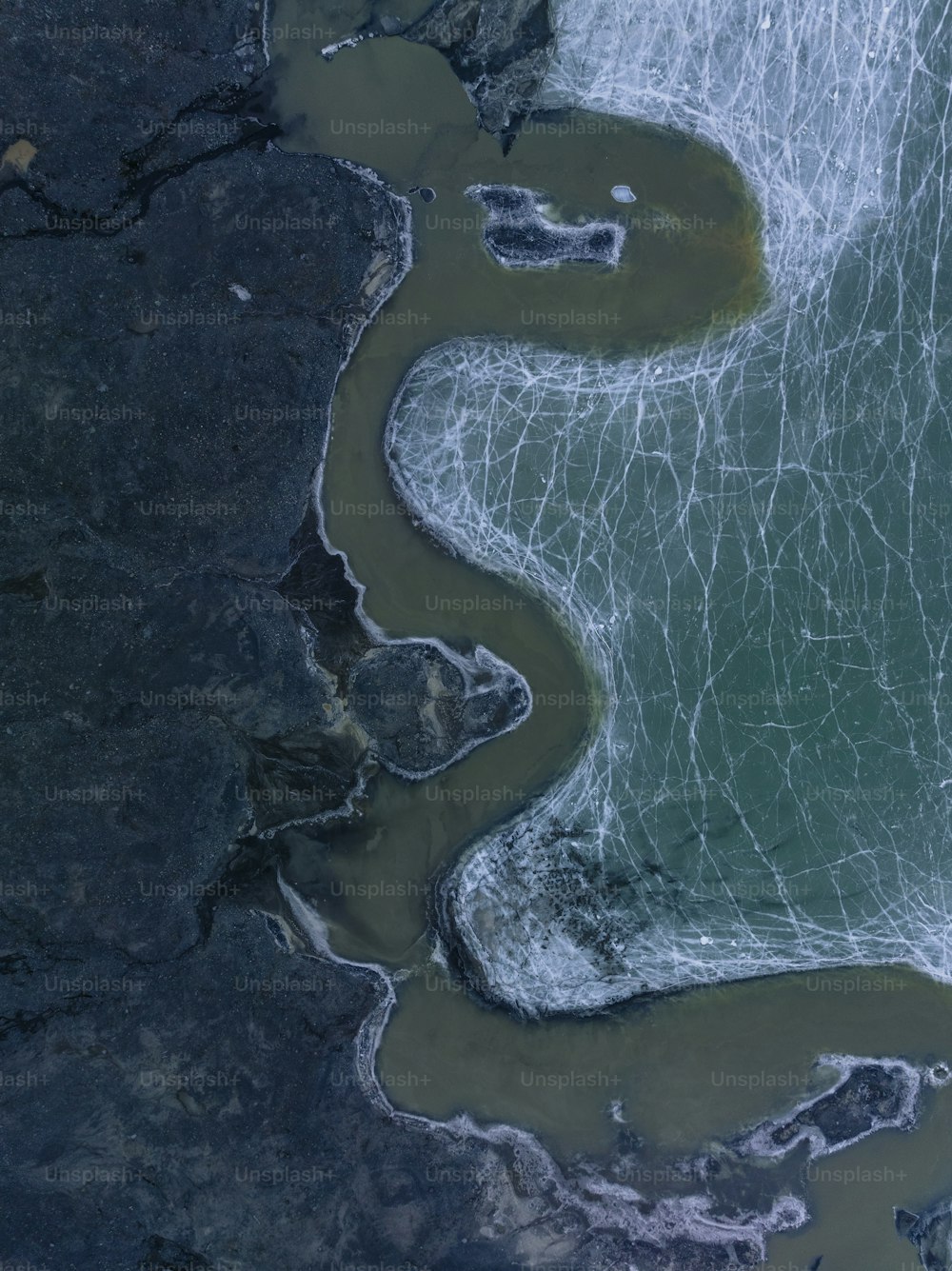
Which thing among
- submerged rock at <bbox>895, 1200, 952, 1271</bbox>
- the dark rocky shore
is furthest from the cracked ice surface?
submerged rock at <bbox>895, 1200, 952, 1271</bbox>

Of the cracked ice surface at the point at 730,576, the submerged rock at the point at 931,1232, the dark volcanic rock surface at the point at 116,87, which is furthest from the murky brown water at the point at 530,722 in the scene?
the dark volcanic rock surface at the point at 116,87

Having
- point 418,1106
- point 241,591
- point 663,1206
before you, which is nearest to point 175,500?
point 241,591

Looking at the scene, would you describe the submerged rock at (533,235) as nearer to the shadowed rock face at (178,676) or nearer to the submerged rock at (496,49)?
the submerged rock at (496,49)

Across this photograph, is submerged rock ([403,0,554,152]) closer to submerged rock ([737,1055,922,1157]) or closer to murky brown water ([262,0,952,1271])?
murky brown water ([262,0,952,1271])

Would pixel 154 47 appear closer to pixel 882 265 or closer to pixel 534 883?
pixel 882 265

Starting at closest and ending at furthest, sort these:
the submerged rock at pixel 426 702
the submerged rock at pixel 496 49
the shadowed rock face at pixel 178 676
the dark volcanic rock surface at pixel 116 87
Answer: the shadowed rock face at pixel 178 676, the dark volcanic rock surface at pixel 116 87, the submerged rock at pixel 496 49, the submerged rock at pixel 426 702
